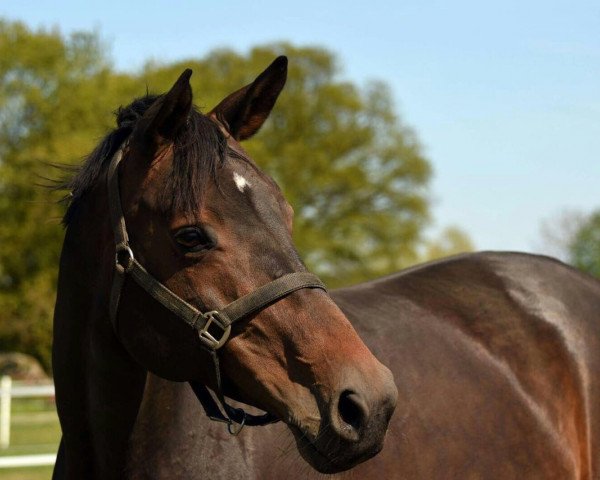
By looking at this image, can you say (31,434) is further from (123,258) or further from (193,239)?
(193,239)

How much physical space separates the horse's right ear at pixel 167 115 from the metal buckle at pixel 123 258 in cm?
35

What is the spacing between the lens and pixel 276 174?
35.2m

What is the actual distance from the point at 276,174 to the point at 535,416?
103ft

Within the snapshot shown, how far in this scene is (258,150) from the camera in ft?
109

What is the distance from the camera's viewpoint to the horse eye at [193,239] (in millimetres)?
2709

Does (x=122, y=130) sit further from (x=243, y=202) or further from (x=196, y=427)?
(x=196, y=427)

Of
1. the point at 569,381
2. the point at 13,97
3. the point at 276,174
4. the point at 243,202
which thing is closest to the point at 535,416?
the point at 569,381

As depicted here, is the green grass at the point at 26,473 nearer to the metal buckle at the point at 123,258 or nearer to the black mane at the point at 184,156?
the black mane at the point at 184,156

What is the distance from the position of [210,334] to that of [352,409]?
0.49 metres

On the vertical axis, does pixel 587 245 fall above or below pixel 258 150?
below

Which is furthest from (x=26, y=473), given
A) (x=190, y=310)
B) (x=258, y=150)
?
(x=258, y=150)

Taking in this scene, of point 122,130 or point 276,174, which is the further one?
point 276,174

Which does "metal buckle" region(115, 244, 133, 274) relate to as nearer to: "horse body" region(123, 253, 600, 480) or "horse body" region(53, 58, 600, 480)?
"horse body" region(53, 58, 600, 480)

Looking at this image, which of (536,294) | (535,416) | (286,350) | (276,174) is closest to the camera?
(286,350)
